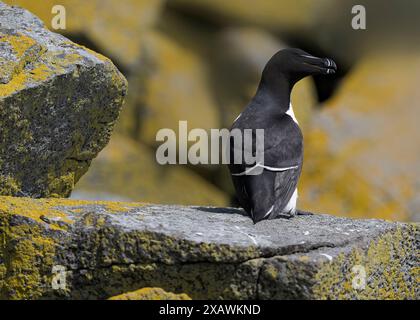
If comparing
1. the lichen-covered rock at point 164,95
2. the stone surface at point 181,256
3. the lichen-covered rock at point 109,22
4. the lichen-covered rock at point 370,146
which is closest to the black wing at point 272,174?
the stone surface at point 181,256

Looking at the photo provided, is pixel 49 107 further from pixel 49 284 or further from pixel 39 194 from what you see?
pixel 49 284

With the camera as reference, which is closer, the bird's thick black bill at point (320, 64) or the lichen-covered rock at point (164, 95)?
the bird's thick black bill at point (320, 64)

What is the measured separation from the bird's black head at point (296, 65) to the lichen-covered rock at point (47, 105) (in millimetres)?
968

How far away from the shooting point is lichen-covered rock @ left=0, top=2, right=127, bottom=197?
627 cm

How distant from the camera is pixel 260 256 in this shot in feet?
17.7

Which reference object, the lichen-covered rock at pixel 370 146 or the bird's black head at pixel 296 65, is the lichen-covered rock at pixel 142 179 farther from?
the bird's black head at pixel 296 65

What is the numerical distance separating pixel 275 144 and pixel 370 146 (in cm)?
540

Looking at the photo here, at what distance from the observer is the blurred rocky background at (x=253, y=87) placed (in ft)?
38.1

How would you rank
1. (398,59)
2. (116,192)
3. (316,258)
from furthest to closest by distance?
(398,59), (116,192), (316,258)

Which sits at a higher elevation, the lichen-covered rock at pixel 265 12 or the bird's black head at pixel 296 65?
the lichen-covered rock at pixel 265 12

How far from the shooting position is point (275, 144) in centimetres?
659

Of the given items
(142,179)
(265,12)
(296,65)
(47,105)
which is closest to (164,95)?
(142,179)
